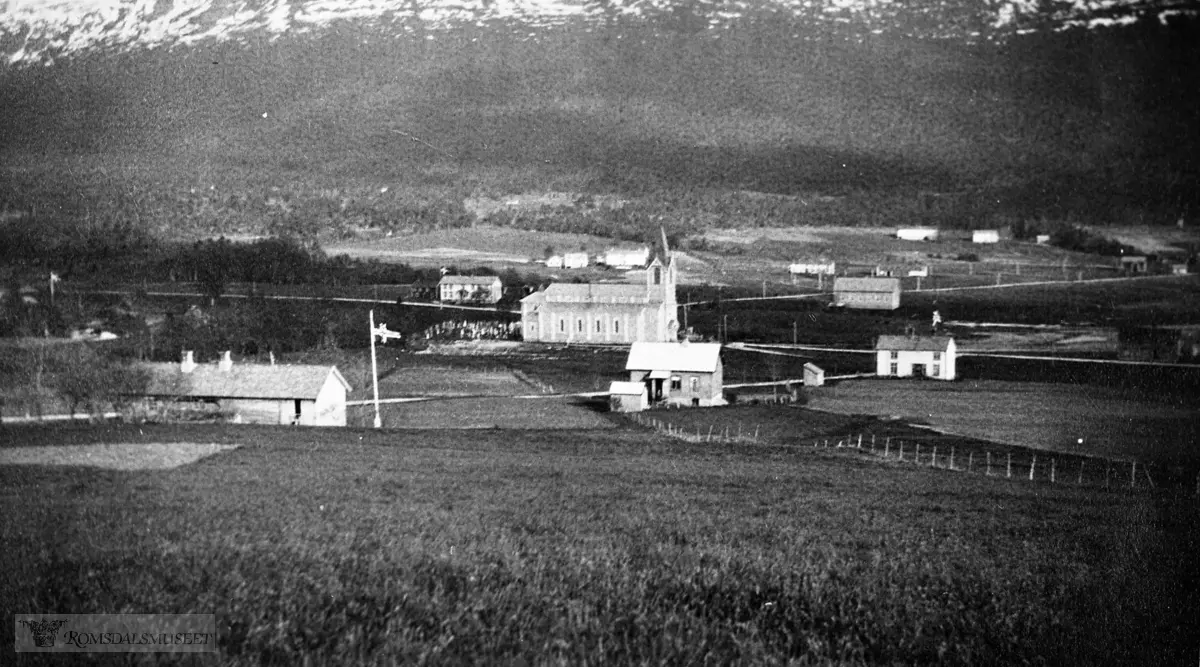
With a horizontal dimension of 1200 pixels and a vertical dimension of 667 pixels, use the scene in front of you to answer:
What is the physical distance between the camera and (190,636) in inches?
142

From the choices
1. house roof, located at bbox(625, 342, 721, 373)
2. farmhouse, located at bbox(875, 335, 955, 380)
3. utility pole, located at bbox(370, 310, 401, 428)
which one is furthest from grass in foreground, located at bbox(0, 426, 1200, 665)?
farmhouse, located at bbox(875, 335, 955, 380)

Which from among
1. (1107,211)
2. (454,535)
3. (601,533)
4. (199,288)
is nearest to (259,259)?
(199,288)

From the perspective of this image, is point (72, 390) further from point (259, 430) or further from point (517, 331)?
point (517, 331)

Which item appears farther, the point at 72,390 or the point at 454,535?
the point at 72,390

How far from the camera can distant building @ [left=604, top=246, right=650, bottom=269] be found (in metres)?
5.69

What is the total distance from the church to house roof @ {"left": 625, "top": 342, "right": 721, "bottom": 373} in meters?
0.08

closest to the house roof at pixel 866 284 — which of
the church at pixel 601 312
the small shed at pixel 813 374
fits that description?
the small shed at pixel 813 374

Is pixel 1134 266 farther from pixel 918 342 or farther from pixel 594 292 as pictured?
pixel 594 292

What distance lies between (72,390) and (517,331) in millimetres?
2387

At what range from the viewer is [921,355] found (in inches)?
226

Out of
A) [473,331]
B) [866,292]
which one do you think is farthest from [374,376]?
[866,292]

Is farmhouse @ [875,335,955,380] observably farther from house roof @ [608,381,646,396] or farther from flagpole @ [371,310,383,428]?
flagpole @ [371,310,383,428]

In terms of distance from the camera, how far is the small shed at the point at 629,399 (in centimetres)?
592

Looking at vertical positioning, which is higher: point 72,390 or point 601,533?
→ point 72,390
